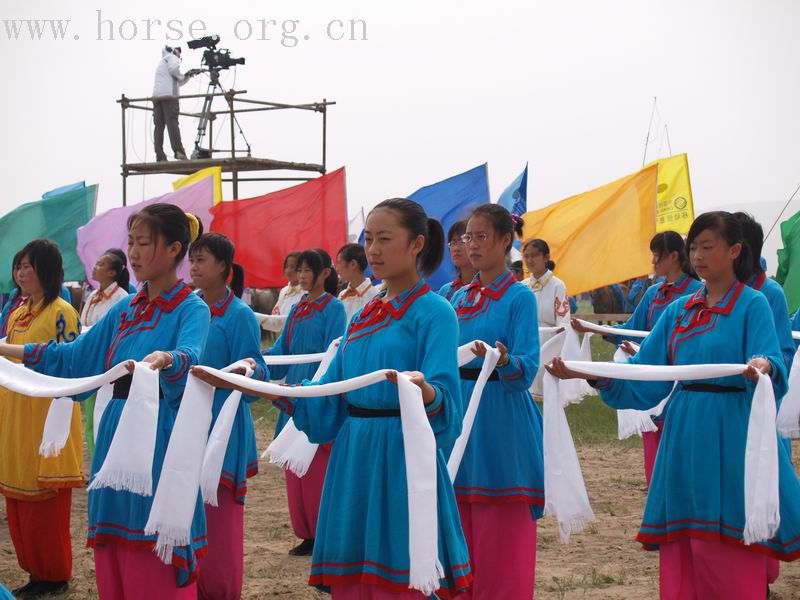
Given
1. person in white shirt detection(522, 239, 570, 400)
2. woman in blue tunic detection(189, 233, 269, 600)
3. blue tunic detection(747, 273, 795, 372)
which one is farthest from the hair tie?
person in white shirt detection(522, 239, 570, 400)

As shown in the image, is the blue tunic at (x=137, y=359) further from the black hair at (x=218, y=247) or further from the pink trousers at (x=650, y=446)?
the pink trousers at (x=650, y=446)

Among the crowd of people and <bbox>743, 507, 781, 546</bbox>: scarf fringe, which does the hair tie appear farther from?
<bbox>743, 507, 781, 546</bbox>: scarf fringe

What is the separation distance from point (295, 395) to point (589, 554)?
143 inches

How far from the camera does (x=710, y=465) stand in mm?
4602

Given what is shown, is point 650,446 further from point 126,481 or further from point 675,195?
point 675,195

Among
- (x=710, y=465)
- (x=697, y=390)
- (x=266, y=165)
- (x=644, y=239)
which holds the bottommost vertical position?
(x=710, y=465)

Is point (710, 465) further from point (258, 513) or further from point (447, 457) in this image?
point (258, 513)

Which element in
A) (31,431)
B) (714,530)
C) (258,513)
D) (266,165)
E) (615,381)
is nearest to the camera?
(714,530)

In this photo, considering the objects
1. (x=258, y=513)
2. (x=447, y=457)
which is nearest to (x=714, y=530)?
(x=447, y=457)

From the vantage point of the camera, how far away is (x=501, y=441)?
5230mm

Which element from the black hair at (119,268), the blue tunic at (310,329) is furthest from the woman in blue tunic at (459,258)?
the black hair at (119,268)

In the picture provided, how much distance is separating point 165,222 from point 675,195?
12.4 meters

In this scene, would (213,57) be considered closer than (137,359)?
No

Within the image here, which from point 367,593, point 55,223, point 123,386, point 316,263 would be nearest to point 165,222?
point 123,386
